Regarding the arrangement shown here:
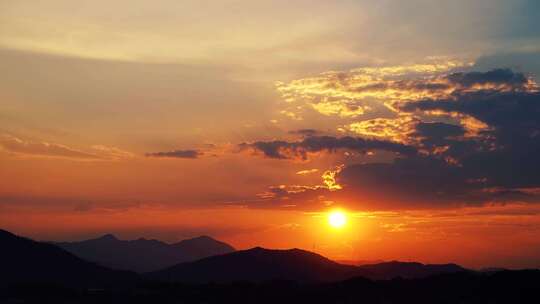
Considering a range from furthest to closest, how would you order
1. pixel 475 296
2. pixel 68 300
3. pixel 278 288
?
1. pixel 278 288
2. pixel 68 300
3. pixel 475 296

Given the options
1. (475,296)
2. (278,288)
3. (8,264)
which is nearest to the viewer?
(475,296)

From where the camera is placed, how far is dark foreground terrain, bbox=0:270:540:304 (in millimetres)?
139500

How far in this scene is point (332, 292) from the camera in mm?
148000

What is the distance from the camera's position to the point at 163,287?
16138 cm

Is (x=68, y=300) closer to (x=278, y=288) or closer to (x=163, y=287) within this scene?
(x=163, y=287)

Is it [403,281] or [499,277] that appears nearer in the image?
[499,277]

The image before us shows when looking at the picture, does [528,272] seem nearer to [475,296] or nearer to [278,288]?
[475,296]

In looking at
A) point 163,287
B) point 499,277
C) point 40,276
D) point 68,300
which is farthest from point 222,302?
point 40,276

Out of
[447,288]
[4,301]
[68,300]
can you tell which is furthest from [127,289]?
[447,288]

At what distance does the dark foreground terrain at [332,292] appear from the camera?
140 meters

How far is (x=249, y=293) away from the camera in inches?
6029

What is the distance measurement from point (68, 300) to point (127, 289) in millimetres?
19339

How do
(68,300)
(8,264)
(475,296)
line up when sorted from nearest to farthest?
(475,296) → (68,300) → (8,264)

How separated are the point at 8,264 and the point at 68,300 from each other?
62978mm
